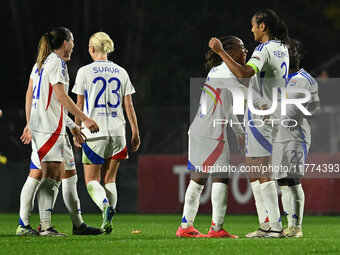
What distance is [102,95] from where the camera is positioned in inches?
371

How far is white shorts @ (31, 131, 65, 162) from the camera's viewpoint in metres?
8.95

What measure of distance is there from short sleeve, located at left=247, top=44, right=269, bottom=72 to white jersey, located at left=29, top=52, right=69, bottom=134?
6.09ft

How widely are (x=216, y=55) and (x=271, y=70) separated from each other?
2.53 ft

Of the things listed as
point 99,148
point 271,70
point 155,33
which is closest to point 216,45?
point 271,70

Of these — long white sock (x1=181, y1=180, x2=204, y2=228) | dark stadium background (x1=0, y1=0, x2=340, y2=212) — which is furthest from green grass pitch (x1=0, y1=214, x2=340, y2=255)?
dark stadium background (x1=0, y1=0, x2=340, y2=212)

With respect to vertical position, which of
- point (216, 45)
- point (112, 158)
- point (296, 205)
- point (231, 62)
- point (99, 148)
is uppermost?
point (216, 45)

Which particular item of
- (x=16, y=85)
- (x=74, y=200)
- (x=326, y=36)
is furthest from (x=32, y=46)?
(x=74, y=200)

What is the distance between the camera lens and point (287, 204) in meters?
9.68

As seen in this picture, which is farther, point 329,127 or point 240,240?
point 329,127

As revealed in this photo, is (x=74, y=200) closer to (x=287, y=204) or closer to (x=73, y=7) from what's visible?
(x=287, y=204)

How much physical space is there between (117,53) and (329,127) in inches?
473

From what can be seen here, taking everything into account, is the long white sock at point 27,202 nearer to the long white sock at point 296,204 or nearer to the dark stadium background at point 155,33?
the long white sock at point 296,204

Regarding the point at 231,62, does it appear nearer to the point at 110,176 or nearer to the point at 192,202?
the point at 192,202

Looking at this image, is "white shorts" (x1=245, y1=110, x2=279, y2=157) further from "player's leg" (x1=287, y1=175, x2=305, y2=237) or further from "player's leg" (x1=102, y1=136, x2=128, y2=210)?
"player's leg" (x1=102, y1=136, x2=128, y2=210)
